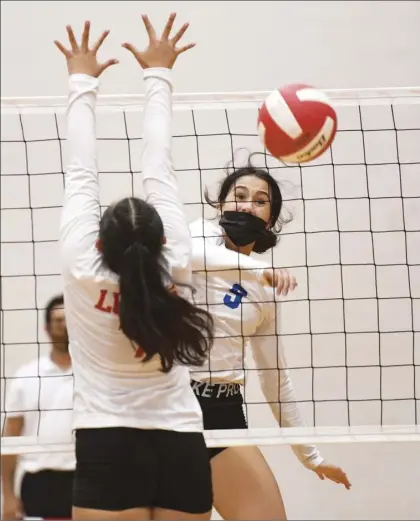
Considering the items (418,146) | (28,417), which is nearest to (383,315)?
(418,146)

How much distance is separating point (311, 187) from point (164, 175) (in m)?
2.31

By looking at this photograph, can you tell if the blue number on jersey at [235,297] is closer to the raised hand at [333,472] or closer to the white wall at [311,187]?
the raised hand at [333,472]

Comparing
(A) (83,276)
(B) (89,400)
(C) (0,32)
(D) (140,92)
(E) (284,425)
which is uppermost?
(C) (0,32)

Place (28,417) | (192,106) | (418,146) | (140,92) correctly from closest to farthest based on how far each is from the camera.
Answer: (192,106) → (28,417) → (418,146) → (140,92)

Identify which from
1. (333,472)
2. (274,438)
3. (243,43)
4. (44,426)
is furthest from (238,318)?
(243,43)

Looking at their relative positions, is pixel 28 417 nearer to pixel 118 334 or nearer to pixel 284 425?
pixel 284 425

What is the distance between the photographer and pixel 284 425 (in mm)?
3010

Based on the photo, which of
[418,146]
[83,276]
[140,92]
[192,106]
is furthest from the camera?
[140,92]

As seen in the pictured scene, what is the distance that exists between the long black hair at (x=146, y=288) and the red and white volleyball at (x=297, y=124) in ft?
1.86

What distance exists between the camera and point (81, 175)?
7.52ft

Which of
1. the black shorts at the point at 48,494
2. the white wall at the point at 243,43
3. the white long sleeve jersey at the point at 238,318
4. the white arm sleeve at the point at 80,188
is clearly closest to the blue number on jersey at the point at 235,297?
the white long sleeve jersey at the point at 238,318

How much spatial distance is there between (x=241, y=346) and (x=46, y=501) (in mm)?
1014

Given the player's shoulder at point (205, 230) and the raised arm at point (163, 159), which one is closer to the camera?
the raised arm at point (163, 159)

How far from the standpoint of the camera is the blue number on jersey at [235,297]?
2.88 metres
